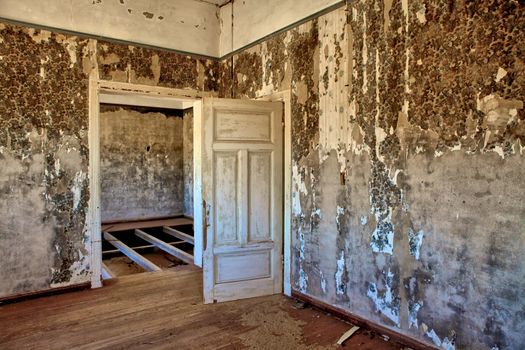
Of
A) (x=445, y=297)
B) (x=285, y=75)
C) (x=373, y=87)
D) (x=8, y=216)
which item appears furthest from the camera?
(x=285, y=75)

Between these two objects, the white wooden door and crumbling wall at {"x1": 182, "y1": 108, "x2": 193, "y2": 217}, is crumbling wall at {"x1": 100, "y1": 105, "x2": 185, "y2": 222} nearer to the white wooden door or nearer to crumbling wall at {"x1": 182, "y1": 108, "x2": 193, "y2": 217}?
crumbling wall at {"x1": 182, "y1": 108, "x2": 193, "y2": 217}

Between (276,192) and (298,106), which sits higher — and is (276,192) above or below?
below

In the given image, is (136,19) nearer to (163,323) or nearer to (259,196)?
(259,196)

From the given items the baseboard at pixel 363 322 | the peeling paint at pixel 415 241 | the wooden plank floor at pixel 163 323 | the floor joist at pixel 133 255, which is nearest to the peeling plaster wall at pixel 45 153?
the wooden plank floor at pixel 163 323

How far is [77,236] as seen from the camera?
3.92m

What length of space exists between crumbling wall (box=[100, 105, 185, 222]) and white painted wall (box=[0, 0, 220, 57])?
15.5 feet

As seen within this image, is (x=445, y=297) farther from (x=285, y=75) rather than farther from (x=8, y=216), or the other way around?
(x=8, y=216)

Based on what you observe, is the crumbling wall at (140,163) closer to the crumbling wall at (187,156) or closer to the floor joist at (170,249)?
the crumbling wall at (187,156)

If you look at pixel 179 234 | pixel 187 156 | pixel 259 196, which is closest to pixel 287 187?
pixel 259 196

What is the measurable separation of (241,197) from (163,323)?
1.35m

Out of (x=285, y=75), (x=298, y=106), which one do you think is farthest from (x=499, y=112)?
(x=285, y=75)

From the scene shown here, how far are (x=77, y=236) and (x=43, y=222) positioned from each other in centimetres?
35

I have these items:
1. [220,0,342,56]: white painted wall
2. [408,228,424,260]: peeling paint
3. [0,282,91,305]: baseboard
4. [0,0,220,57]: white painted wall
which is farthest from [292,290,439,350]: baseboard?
[0,0,220,57]: white painted wall

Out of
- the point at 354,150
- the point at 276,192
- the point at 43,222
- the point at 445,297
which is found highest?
the point at 354,150
